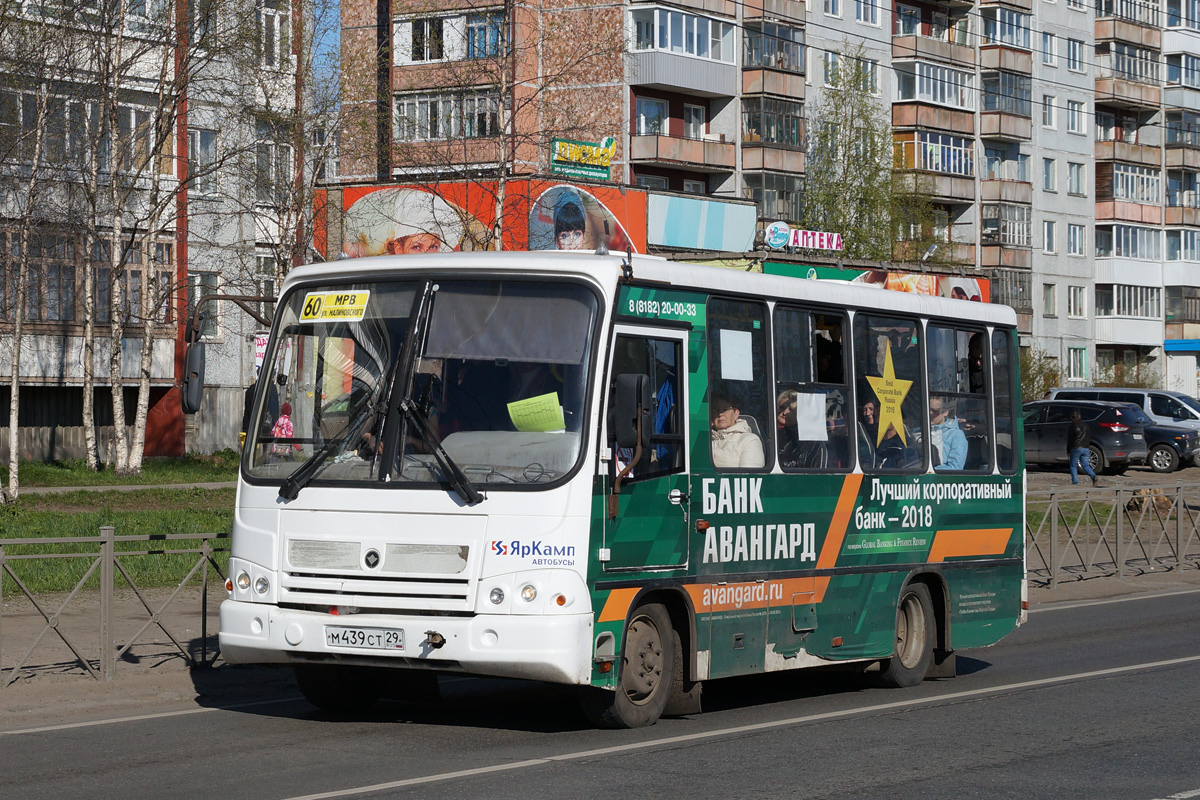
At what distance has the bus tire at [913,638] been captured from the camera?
1323cm

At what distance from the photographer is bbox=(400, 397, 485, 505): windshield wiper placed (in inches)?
384

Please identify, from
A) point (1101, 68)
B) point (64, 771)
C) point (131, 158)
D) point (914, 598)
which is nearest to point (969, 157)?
point (1101, 68)

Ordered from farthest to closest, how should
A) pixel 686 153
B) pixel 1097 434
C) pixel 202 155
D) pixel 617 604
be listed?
pixel 686 153, pixel 1097 434, pixel 202 155, pixel 617 604

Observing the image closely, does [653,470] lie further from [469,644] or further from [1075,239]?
[1075,239]

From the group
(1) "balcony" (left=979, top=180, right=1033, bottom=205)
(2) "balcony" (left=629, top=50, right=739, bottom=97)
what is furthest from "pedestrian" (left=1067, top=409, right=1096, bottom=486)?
(1) "balcony" (left=979, top=180, right=1033, bottom=205)

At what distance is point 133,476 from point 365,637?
29.7 m

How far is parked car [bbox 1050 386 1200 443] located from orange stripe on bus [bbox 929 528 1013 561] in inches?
1268

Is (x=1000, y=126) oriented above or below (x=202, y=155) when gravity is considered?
above

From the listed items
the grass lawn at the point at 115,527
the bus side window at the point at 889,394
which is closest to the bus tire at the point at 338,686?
the grass lawn at the point at 115,527

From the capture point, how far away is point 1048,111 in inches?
3329

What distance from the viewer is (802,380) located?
12.0 meters

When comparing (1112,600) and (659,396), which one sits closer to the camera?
(659,396)

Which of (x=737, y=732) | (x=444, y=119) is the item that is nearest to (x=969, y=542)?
(x=737, y=732)

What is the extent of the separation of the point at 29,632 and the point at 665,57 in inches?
2012
